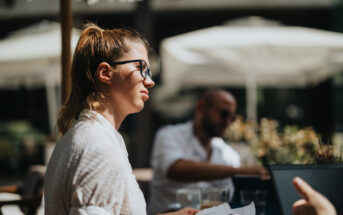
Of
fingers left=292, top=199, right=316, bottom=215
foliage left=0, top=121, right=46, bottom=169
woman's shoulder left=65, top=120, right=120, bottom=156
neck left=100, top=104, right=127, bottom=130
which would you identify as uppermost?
neck left=100, top=104, right=127, bottom=130

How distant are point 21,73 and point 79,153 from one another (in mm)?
5156

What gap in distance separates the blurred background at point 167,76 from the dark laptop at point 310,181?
4071 mm

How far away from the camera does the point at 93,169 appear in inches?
48.9

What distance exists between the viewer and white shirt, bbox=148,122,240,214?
302cm

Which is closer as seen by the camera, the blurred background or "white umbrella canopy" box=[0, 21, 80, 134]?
"white umbrella canopy" box=[0, 21, 80, 134]

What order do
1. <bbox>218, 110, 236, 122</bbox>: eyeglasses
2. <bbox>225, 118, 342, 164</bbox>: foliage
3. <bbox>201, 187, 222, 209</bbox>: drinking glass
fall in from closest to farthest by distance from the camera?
<bbox>201, 187, 222, 209</bbox>: drinking glass → <bbox>225, 118, 342, 164</bbox>: foliage → <bbox>218, 110, 236, 122</bbox>: eyeglasses

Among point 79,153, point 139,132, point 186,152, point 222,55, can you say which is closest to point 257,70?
point 222,55

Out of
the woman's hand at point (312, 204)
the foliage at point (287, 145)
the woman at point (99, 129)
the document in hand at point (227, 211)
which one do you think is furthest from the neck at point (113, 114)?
the foliage at point (287, 145)

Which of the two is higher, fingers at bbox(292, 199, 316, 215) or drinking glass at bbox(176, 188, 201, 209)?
fingers at bbox(292, 199, 316, 215)

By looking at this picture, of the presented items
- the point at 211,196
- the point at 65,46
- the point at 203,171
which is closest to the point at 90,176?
the point at 211,196

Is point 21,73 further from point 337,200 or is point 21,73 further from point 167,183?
point 337,200

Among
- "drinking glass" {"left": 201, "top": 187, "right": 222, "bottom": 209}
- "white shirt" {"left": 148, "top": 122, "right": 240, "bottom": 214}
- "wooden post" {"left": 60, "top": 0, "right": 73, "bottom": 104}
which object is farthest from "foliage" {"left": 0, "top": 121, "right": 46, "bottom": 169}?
"drinking glass" {"left": 201, "top": 187, "right": 222, "bottom": 209}

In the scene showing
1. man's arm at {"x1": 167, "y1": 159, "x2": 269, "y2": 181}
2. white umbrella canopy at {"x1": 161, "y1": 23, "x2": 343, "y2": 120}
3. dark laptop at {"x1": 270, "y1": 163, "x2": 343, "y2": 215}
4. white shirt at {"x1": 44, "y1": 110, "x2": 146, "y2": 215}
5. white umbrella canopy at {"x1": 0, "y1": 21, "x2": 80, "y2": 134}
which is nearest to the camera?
white shirt at {"x1": 44, "y1": 110, "x2": 146, "y2": 215}

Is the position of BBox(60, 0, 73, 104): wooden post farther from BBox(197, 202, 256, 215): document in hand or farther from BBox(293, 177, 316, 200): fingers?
BBox(293, 177, 316, 200): fingers
